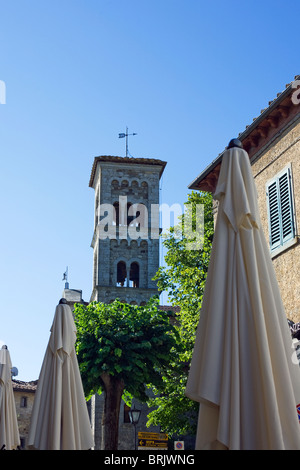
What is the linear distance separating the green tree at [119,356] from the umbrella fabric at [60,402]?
14.3m

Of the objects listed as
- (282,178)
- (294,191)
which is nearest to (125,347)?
(282,178)

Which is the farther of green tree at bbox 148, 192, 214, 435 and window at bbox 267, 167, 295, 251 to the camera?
green tree at bbox 148, 192, 214, 435

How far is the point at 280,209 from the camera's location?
49.3 ft

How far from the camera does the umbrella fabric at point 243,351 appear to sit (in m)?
4.66

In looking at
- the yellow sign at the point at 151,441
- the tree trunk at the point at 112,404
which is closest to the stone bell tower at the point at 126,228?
the tree trunk at the point at 112,404

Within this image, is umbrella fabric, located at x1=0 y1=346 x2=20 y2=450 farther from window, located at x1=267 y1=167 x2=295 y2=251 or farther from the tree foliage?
the tree foliage

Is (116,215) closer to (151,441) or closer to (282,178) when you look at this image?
(151,441)

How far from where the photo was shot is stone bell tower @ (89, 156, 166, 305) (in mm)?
49719

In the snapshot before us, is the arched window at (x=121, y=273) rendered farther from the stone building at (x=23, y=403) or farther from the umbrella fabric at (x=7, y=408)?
the umbrella fabric at (x=7, y=408)

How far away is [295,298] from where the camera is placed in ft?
45.8

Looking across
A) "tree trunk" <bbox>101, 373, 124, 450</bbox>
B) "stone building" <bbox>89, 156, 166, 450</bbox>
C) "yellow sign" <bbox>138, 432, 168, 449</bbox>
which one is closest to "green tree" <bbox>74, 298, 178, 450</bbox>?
"tree trunk" <bbox>101, 373, 124, 450</bbox>

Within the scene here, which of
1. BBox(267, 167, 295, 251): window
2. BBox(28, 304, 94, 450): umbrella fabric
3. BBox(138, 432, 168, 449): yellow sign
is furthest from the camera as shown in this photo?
BBox(138, 432, 168, 449): yellow sign
